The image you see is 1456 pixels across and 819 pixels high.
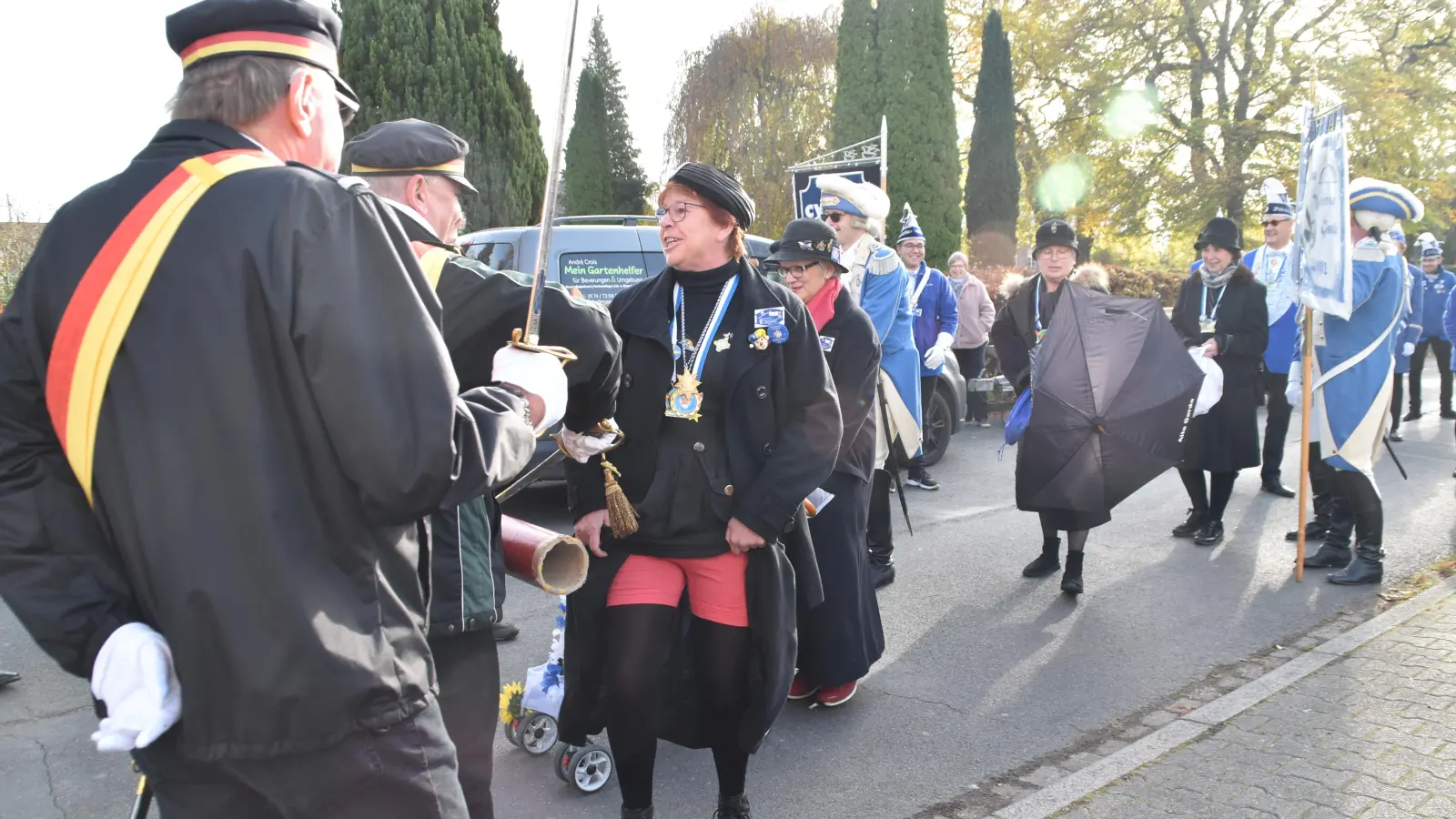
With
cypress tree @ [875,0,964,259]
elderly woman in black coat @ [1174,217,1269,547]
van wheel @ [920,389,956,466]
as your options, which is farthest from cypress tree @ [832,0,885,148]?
elderly woman in black coat @ [1174,217,1269,547]

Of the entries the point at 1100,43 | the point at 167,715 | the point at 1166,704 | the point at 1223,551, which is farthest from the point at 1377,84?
the point at 167,715

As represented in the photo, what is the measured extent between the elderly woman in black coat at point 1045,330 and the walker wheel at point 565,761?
9.77ft

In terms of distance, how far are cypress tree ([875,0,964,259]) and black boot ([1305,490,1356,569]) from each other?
17.0 metres

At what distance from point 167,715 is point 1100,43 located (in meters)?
29.1

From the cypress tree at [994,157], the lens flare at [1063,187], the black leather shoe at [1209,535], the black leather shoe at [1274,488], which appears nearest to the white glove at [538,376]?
the black leather shoe at [1209,535]

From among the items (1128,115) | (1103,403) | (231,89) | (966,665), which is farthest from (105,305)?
(1128,115)

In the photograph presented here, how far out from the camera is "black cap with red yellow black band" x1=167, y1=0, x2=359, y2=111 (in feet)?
5.12

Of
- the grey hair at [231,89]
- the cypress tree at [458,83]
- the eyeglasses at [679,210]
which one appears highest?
the cypress tree at [458,83]

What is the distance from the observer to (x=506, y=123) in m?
14.2

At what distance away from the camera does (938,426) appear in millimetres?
9797

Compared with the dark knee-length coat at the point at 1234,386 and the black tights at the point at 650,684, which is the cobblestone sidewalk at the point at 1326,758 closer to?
the black tights at the point at 650,684

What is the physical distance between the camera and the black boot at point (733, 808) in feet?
10.2

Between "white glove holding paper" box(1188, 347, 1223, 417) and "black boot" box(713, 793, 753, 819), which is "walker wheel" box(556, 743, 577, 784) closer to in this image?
"black boot" box(713, 793, 753, 819)

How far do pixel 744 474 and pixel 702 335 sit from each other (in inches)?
16.3
